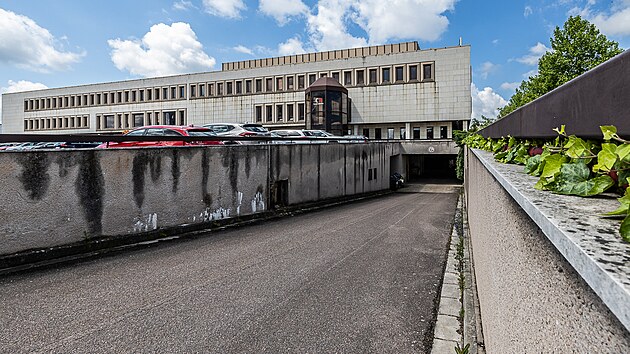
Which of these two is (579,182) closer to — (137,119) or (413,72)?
(413,72)

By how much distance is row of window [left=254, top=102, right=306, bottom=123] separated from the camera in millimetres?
46062

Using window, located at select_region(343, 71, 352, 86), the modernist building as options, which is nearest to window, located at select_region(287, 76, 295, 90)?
the modernist building

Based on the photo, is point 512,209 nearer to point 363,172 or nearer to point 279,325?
point 279,325

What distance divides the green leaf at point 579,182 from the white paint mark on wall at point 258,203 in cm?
1124

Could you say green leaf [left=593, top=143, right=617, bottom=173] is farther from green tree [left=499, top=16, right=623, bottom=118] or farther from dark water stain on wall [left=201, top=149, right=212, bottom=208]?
green tree [left=499, top=16, right=623, bottom=118]

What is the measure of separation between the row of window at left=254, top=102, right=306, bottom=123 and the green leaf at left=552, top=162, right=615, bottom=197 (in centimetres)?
4427

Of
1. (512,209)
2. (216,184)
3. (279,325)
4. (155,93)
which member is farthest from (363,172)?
(155,93)

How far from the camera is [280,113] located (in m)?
47.3

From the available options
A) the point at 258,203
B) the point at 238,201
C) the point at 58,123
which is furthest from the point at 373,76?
the point at 58,123

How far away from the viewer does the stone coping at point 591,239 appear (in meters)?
0.70

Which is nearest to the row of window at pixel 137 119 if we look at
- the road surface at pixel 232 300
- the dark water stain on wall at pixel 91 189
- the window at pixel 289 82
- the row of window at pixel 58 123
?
the row of window at pixel 58 123

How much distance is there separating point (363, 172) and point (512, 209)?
69.4 feet

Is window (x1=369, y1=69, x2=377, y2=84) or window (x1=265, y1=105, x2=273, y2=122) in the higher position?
window (x1=369, y1=69, x2=377, y2=84)

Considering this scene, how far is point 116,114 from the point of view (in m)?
56.0
